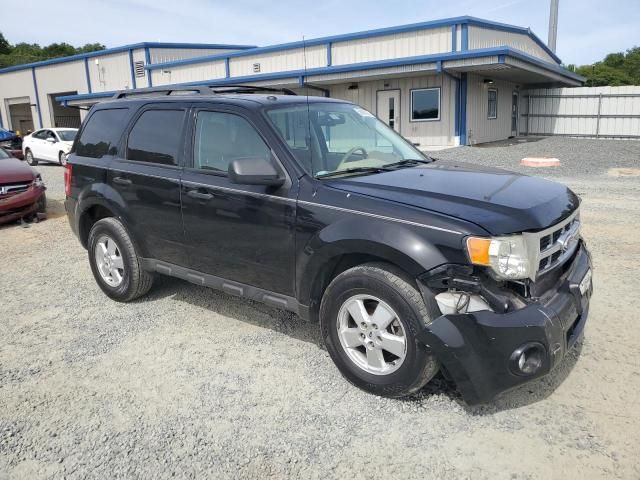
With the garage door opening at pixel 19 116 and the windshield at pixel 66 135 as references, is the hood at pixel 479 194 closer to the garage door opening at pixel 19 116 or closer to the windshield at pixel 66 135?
the windshield at pixel 66 135

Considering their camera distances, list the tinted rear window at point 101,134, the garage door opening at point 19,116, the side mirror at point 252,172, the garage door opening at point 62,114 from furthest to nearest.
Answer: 1. the garage door opening at point 19,116
2. the garage door opening at point 62,114
3. the tinted rear window at point 101,134
4. the side mirror at point 252,172

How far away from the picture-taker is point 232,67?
27.3 meters

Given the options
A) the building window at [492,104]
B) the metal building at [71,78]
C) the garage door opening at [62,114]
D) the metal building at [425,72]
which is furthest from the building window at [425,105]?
the garage door opening at [62,114]

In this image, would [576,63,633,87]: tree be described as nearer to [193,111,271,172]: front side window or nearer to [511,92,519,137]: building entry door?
[511,92,519,137]: building entry door

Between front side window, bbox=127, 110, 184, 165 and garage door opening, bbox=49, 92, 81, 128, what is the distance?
119ft

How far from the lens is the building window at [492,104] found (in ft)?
75.7

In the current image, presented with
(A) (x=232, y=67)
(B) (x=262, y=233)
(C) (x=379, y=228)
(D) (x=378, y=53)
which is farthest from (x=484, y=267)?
(A) (x=232, y=67)

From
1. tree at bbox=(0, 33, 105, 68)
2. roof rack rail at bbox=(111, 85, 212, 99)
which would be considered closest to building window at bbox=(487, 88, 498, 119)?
roof rack rail at bbox=(111, 85, 212, 99)

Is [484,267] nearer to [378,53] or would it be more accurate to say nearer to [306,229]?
[306,229]

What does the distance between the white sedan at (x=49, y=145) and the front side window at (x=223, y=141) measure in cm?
1759

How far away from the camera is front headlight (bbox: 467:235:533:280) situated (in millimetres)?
2877

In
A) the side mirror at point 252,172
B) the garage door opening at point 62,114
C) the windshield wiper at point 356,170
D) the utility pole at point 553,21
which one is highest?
the utility pole at point 553,21

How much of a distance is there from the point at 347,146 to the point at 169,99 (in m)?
1.64

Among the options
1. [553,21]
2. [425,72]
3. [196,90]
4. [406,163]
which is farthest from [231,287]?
[553,21]
